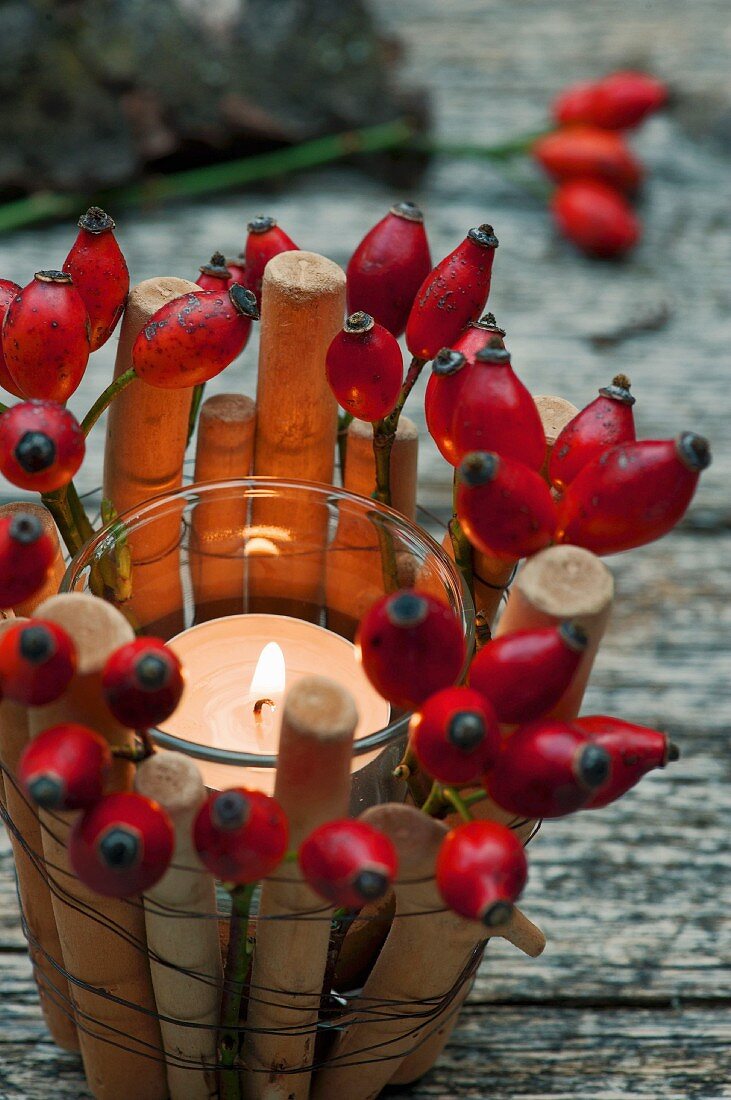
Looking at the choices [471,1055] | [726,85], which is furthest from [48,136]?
[471,1055]

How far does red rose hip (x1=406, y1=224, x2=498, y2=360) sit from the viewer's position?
1.13 ft

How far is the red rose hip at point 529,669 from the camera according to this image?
0.89ft

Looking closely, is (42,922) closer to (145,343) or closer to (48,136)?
(145,343)

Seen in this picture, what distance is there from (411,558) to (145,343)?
11 centimetres

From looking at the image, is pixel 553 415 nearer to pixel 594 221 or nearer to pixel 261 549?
pixel 261 549

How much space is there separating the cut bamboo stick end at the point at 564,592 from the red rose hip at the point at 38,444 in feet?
Answer: 0.36

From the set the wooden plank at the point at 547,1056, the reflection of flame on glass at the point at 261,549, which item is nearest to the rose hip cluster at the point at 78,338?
the reflection of flame on glass at the point at 261,549

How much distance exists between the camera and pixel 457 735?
0.86 feet

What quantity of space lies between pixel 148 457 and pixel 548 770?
191 millimetres

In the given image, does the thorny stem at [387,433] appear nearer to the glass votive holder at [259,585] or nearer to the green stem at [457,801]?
the glass votive holder at [259,585]

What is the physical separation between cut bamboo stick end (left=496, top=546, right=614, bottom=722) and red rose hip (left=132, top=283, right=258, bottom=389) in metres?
0.10

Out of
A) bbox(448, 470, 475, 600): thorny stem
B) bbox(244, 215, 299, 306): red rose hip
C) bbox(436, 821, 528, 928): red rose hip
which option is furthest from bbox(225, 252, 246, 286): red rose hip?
bbox(436, 821, 528, 928): red rose hip

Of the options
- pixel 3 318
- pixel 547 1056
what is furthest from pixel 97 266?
pixel 547 1056

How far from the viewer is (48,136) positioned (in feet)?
2.64
